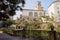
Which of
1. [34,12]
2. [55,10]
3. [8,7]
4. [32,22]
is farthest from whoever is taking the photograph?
[55,10]

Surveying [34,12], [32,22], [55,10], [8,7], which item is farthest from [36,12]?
[8,7]

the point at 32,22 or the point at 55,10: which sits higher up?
the point at 55,10

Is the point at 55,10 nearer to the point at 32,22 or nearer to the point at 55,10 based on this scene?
the point at 55,10

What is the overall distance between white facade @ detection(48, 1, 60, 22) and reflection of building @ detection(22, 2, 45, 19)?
626mm

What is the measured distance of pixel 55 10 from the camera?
39.0ft

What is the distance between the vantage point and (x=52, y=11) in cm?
1173

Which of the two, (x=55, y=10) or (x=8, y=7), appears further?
(x=55, y=10)

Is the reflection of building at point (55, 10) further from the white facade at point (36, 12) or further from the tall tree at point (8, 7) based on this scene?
the tall tree at point (8, 7)

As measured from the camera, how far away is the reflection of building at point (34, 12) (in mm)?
10789

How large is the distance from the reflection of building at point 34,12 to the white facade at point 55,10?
626mm

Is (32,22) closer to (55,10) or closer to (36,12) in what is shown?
(36,12)

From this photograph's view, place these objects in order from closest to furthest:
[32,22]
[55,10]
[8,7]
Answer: [8,7], [32,22], [55,10]

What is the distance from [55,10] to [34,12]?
1815 millimetres

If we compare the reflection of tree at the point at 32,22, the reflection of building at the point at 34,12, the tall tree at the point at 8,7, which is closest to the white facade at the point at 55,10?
the reflection of building at the point at 34,12
